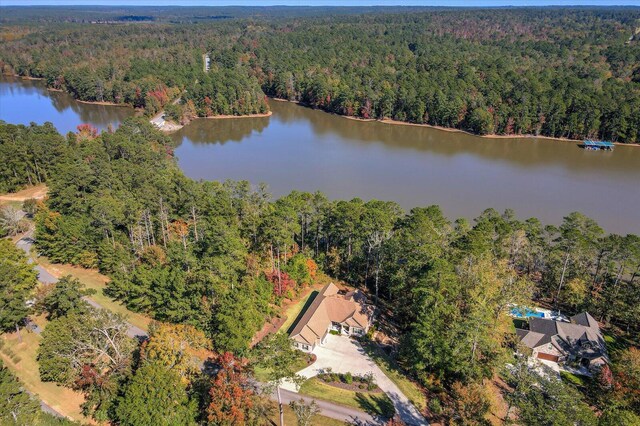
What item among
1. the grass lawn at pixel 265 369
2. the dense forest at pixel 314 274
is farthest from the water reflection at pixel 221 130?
the grass lawn at pixel 265 369

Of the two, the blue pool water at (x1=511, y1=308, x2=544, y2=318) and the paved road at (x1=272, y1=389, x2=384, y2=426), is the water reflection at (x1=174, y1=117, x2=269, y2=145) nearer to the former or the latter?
the blue pool water at (x1=511, y1=308, x2=544, y2=318)

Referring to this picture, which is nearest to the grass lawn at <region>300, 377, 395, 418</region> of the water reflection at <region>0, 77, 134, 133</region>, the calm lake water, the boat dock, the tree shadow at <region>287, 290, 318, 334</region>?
the tree shadow at <region>287, 290, 318, 334</region>

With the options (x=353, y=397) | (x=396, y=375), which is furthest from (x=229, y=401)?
(x=396, y=375)

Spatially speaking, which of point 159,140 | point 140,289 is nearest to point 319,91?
point 159,140

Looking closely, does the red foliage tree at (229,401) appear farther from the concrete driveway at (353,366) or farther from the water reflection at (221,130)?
the water reflection at (221,130)

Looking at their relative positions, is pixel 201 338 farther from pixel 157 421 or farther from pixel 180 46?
pixel 180 46
